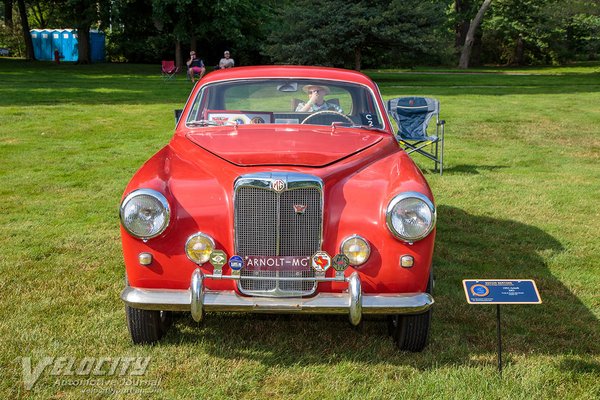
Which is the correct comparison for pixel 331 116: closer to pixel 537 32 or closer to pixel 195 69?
pixel 195 69

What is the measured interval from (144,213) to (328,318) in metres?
1.55

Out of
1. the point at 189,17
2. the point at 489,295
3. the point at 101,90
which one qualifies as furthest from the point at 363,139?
the point at 189,17

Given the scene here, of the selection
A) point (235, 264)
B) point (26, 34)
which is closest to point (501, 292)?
point (235, 264)

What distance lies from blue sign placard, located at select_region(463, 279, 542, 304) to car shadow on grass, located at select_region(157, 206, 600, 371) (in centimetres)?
53

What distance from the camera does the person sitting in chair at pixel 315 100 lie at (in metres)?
5.59

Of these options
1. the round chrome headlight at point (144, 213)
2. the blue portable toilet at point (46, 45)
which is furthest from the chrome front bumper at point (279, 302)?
the blue portable toilet at point (46, 45)

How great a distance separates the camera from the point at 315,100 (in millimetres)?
5609

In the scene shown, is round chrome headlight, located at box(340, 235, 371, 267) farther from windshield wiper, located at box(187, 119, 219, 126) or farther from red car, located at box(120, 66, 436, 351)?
windshield wiper, located at box(187, 119, 219, 126)

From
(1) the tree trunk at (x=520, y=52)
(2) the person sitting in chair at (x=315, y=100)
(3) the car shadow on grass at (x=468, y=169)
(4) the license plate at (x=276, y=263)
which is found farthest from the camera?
(1) the tree trunk at (x=520, y=52)

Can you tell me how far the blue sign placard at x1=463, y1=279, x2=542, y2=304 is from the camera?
3709 mm

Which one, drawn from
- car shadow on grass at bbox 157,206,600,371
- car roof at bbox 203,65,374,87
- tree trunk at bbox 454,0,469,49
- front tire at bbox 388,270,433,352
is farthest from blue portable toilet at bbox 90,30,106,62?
front tire at bbox 388,270,433,352

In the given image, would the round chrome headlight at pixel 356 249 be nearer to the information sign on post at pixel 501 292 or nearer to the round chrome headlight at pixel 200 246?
the information sign on post at pixel 501 292

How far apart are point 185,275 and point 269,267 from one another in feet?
1.57

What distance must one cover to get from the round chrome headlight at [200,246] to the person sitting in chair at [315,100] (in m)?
2.06
